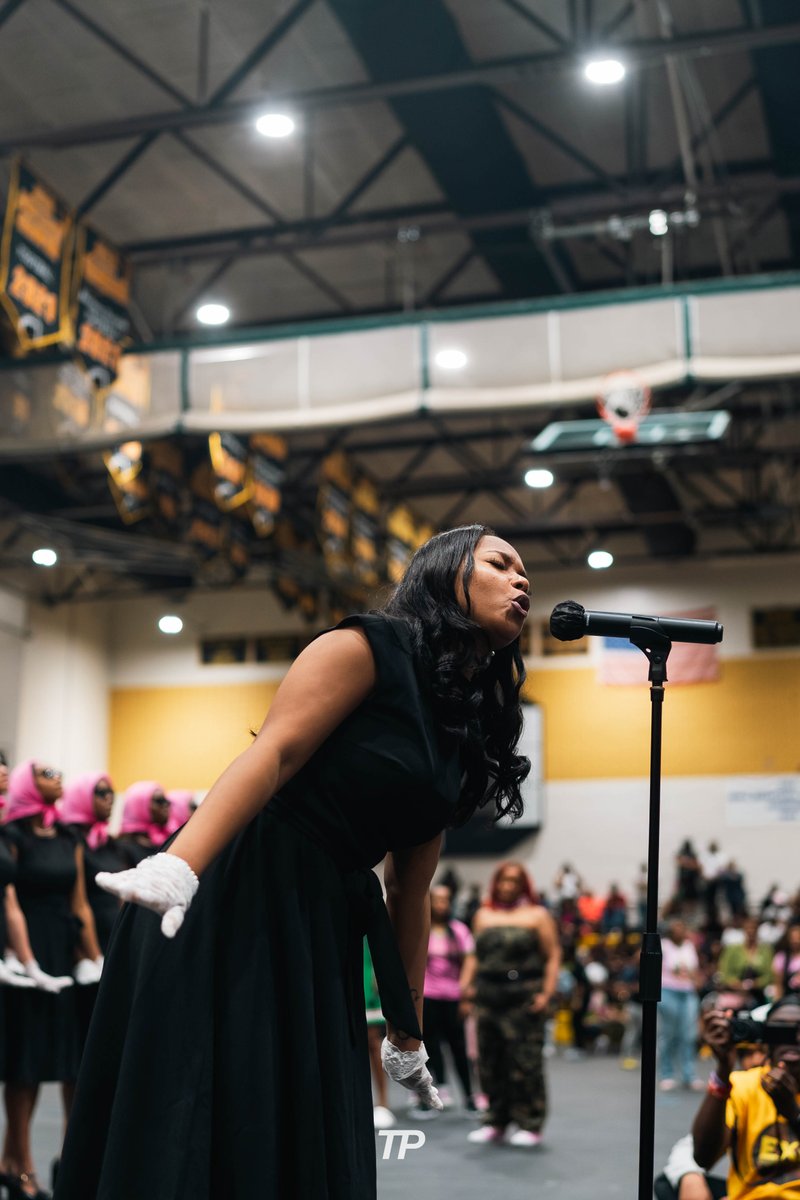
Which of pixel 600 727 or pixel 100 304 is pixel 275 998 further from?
pixel 600 727

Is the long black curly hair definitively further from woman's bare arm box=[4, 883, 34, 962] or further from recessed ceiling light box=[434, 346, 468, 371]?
recessed ceiling light box=[434, 346, 468, 371]

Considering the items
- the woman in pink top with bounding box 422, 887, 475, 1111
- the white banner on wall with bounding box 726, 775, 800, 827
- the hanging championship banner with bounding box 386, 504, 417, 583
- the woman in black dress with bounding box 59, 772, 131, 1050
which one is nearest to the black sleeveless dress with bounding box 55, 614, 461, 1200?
the woman in black dress with bounding box 59, 772, 131, 1050

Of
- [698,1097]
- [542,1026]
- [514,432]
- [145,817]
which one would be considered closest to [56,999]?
[145,817]

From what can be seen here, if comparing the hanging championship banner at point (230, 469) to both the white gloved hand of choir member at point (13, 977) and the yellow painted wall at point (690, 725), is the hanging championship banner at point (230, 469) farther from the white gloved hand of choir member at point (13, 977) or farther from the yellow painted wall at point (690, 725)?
the yellow painted wall at point (690, 725)

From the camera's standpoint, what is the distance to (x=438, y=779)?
212 cm

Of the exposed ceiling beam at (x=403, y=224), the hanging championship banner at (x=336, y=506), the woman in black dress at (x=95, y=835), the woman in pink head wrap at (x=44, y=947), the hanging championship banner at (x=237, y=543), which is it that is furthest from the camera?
the hanging championship banner at (x=237, y=543)

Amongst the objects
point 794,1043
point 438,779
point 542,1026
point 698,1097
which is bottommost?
point 698,1097

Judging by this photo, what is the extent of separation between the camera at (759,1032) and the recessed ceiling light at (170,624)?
22.7 metres

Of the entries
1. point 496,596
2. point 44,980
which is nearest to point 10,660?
point 44,980

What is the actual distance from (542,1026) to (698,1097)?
3.17 m

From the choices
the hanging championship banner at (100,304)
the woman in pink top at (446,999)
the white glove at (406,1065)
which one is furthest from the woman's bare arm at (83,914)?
the hanging championship banner at (100,304)

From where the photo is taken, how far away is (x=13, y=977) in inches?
232

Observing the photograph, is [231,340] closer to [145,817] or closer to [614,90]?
[614,90]

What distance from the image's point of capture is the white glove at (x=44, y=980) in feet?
20.1
